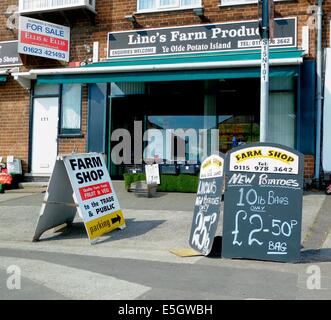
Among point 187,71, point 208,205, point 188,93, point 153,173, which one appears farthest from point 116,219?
point 188,93

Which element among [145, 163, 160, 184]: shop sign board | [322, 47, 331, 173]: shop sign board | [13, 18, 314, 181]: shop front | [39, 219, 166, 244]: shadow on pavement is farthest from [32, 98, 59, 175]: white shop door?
[322, 47, 331, 173]: shop sign board

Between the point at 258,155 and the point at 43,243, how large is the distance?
4007 mm

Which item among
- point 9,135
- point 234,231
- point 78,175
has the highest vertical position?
point 9,135

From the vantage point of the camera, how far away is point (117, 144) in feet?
46.8

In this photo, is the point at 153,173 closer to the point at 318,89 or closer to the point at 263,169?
the point at 318,89

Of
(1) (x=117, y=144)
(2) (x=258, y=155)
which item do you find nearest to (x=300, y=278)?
(2) (x=258, y=155)

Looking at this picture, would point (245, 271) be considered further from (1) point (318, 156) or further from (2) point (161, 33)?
(2) point (161, 33)

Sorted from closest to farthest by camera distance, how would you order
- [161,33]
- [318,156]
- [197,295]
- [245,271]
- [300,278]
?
1. [197,295]
2. [300,278]
3. [245,271]
4. [318,156]
5. [161,33]

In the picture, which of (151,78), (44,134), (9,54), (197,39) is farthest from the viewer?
(9,54)

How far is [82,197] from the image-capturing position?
7.92 metres

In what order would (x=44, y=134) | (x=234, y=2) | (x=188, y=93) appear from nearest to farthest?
1. (x=234, y=2)
2. (x=188, y=93)
3. (x=44, y=134)

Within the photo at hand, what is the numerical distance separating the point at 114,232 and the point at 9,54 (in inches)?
370

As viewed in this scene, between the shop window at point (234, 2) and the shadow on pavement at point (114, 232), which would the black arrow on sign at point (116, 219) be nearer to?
the shadow on pavement at point (114, 232)

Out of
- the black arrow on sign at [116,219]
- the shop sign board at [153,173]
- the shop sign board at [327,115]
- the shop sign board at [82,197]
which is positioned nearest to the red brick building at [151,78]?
the shop sign board at [327,115]
